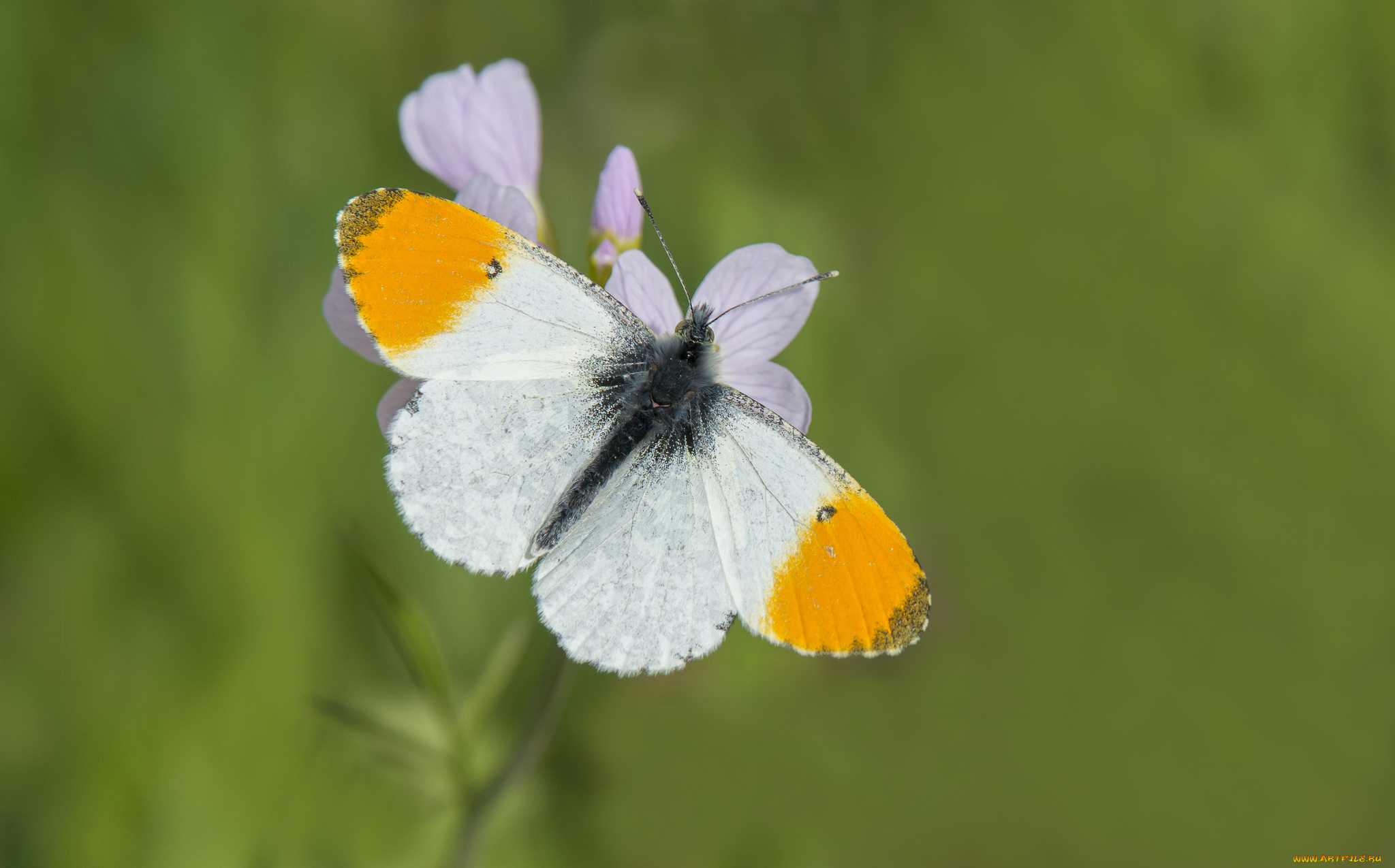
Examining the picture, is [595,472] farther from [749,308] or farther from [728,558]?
[749,308]

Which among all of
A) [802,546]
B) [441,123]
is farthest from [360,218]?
[802,546]

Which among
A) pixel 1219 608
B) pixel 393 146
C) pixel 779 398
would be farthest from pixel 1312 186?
pixel 393 146

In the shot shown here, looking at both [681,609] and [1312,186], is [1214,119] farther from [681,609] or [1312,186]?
[681,609]

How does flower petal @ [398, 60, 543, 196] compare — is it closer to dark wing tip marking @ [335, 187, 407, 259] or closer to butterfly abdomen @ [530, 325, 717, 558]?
dark wing tip marking @ [335, 187, 407, 259]

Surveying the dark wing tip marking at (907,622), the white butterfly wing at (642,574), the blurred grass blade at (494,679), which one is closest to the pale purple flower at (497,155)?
the white butterfly wing at (642,574)

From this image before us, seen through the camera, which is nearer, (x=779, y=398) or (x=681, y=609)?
(x=681, y=609)

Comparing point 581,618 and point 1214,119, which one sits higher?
point 1214,119
